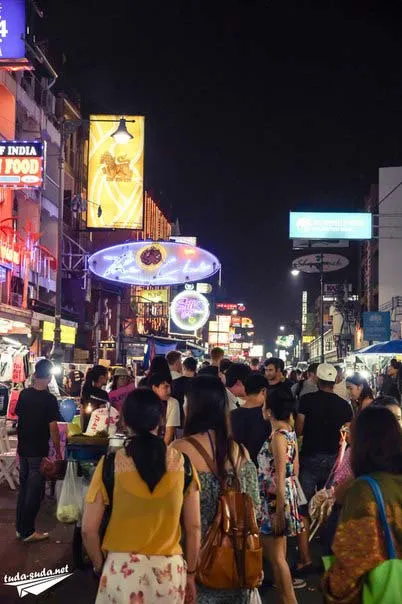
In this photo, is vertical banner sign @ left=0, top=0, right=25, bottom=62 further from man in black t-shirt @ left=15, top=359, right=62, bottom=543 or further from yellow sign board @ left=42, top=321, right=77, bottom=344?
man in black t-shirt @ left=15, top=359, right=62, bottom=543

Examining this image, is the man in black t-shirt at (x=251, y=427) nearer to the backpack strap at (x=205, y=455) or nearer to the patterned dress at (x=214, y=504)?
the patterned dress at (x=214, y=504)

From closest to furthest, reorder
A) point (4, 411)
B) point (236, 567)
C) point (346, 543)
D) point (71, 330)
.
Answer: point (346, 543) → point (236, 567) → point (4, 411) → point (71, 330)

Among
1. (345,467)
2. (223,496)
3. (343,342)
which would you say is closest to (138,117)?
(345,467)

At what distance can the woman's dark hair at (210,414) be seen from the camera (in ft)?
13.7

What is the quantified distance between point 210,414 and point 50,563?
14.1 ft

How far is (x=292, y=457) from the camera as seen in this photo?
6094 millimetres

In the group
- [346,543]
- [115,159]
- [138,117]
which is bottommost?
[346,543]

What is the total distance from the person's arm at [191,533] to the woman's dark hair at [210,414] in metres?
0.51

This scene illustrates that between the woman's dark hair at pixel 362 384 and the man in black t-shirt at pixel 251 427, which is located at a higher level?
the woman's dark hair at pixel 362 384

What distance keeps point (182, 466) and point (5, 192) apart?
2022cm

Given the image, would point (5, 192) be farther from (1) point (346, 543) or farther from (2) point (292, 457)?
(1) point (346, 543)

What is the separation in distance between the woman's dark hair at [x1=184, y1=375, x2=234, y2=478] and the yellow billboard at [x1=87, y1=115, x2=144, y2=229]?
22.1m

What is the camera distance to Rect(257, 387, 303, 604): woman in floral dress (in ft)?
18.2

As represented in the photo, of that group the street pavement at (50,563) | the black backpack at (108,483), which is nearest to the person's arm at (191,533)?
the black backpack at (108,483)
